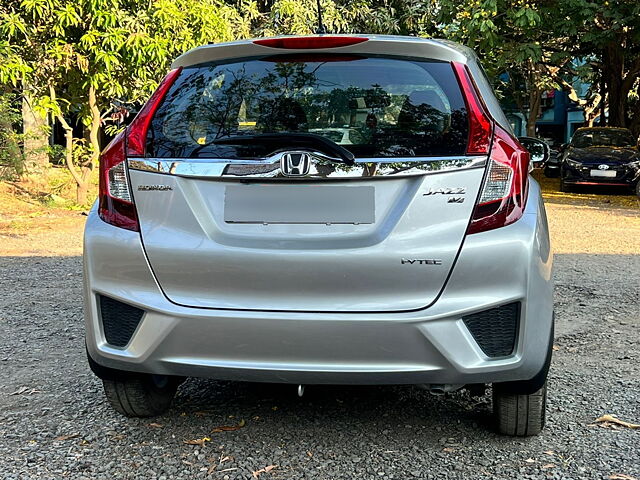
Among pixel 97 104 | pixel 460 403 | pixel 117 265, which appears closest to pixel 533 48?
pixel 97 104

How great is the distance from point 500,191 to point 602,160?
14.7 meters

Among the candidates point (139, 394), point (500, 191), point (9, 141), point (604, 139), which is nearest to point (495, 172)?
→ point (500, 191)

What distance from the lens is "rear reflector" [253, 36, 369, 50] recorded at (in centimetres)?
280

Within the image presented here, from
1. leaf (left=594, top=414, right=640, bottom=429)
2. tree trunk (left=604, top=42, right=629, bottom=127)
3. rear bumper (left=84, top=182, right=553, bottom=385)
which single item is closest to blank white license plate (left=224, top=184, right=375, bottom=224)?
rear bumper (left=84, top=182, right=553, bottom=385)

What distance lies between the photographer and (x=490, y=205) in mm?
2553

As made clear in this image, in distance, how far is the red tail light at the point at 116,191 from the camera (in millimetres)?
2707

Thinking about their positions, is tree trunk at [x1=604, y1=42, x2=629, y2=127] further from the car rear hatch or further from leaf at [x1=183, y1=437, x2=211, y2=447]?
leaf at [x1=183, y1=437, x2=211, y2=447]

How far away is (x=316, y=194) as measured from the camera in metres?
2.54

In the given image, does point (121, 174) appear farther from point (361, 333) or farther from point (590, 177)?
point (590, 177)

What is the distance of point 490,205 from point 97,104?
11396 millimetres

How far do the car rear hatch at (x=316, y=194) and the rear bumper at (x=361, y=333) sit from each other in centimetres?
5

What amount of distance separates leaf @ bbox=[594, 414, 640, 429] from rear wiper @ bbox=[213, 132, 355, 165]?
173cm

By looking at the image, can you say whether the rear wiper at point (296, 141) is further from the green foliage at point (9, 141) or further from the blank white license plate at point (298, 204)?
the green foliage at point (9, 141)

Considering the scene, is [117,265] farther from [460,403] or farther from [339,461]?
[460,403]
